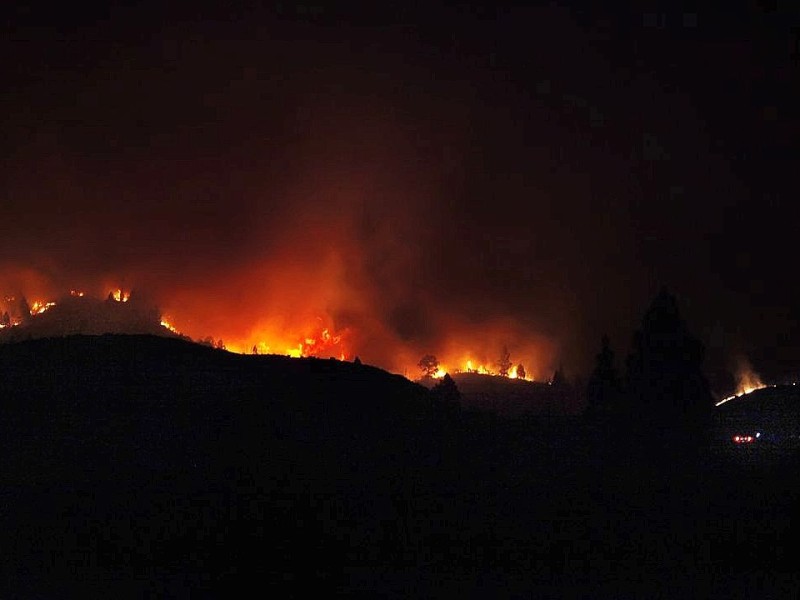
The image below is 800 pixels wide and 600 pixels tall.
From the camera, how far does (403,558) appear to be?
66.4 ft

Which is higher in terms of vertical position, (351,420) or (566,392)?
(566,392)

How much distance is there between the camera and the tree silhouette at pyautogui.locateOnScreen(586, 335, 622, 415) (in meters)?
62.9

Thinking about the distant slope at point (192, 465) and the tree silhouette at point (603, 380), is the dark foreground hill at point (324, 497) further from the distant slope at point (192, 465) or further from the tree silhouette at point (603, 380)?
the tree silhouette at point (603, 380)

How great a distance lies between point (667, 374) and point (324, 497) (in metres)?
36.9

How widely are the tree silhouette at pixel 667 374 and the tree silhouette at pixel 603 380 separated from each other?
440 cm

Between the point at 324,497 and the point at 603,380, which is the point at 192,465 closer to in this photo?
the point at 324,497

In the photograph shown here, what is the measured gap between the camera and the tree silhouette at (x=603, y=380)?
2477 inches

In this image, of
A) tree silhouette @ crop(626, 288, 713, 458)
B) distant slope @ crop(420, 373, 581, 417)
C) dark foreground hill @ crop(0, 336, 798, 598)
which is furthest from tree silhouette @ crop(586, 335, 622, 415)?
distant slope @ crop(420, 373, 581, 417)

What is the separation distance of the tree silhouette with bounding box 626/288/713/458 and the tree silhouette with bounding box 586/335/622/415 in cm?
440

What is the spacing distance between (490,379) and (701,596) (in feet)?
388

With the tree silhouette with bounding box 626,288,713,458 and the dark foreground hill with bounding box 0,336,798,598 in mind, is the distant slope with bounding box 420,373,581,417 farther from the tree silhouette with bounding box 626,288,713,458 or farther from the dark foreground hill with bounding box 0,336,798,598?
the dark foreground hill with bounding box 0,336,798,598

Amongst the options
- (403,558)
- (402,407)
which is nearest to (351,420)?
(402,407)

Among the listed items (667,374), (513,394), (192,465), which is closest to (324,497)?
(192,465)

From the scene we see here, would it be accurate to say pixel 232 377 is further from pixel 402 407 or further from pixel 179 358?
pixel 402 407
